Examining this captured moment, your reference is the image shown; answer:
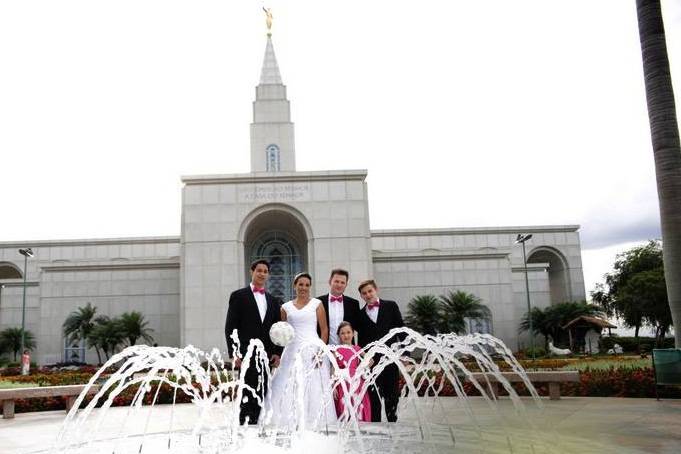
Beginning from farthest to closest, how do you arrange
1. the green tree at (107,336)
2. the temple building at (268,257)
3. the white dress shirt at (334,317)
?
the green tree at (107,336) < the temple building at (268,257) < the white dress shirt at (334,317)

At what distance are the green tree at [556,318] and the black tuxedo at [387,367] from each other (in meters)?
27.7

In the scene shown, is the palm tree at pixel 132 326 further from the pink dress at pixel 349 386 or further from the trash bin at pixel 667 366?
the trash bin at pixel 667 366

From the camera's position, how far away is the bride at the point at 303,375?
6.31 meters

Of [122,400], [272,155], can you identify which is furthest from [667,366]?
[272,155]

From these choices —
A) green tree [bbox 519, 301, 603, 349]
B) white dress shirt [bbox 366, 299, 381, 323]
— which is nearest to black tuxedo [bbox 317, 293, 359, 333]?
white dress shirt [bbox 366, 299, 381, 323]

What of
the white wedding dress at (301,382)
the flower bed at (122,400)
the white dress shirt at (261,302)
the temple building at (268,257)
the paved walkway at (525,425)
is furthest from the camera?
the temple building at (268,257)

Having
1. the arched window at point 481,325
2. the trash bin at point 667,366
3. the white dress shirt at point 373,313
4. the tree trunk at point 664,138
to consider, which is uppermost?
the tree trunk at point 664,138

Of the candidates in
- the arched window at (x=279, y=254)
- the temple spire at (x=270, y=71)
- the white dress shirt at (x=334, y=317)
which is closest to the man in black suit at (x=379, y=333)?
the white dress shirt at (x=334, y=317)

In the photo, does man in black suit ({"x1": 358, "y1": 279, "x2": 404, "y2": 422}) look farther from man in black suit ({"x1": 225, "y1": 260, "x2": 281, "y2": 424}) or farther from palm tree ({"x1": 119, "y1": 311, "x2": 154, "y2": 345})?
palm tree ({"x1": 119, "y1": 311, "x2": 154, "y2": 345})

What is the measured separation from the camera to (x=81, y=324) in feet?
96.4

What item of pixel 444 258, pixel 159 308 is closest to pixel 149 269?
pixel 159 308

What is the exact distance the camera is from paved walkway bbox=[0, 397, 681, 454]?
16.3 ft

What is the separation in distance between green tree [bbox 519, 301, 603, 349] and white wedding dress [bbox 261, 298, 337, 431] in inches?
1110

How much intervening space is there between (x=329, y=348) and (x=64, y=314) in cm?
2901
